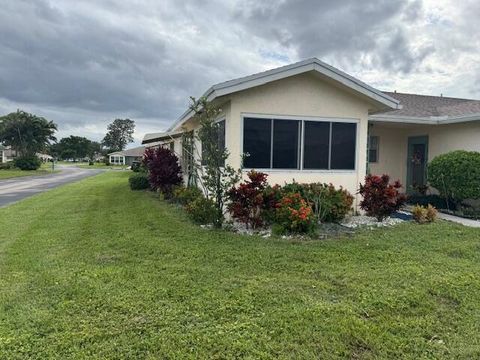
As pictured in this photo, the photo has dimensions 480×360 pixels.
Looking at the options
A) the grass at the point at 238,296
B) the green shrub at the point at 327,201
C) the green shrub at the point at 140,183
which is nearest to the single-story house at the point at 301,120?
the green shrub at the point at 327,201

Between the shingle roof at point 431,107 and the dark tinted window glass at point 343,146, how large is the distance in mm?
1878

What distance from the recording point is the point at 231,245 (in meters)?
6.56

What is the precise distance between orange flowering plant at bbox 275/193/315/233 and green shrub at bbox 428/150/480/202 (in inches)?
203

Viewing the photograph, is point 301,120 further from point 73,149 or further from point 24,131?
point 73,149

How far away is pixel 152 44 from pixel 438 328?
16201mm

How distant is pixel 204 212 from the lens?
8312mm

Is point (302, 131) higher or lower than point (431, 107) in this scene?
lower

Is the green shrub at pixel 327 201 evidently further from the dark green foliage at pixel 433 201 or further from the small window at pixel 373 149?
the small window at pixel 373 149

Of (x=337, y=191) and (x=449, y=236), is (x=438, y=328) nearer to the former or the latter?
(x=449, y=236)

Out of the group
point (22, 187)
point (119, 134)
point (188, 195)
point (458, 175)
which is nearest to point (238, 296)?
point (188, 195)

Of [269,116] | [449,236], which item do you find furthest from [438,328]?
[269,116]

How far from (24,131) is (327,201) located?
53458 millimetres

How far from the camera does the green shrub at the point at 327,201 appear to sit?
8.35 m

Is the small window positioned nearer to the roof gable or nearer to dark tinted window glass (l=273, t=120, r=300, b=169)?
the roof gable
